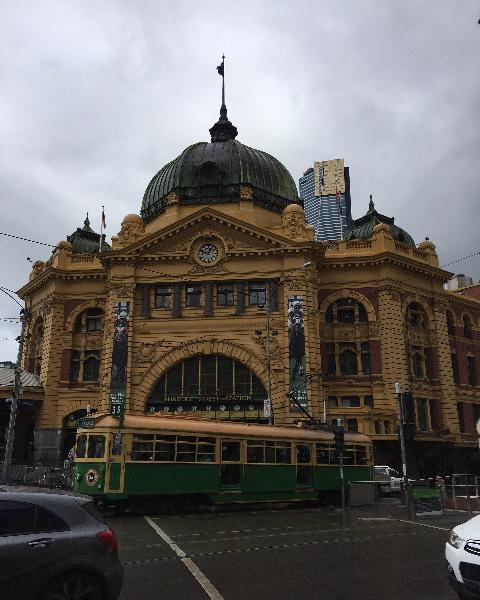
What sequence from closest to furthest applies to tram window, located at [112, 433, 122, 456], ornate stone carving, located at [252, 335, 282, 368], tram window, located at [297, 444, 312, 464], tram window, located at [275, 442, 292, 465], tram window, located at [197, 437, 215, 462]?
1. tram window, located at [112, 433, 122, 456]
2. tram window, located at [197, 437, 215, 462]
3. tram window, located at [275, 442, 292, 465]
4. tram window, located at [297, 444, 312, 464]
5. ornate stone carving, located at [252, 335, 282, 368]

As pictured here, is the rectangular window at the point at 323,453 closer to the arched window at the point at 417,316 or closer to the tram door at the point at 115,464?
the tram door at the point at 115,464

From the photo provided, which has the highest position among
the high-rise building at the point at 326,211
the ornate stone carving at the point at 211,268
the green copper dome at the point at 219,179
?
the high-rise building at the point at 326,211

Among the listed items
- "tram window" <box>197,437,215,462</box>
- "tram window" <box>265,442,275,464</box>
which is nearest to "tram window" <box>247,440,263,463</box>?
"tram window" <box>265,442,275,464</box>

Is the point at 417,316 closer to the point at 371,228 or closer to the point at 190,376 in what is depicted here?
the point at 371,228

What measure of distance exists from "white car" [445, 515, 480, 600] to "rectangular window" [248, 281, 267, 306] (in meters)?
31.8

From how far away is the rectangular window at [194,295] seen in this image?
4019cm

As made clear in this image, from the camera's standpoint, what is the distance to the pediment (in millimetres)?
40062

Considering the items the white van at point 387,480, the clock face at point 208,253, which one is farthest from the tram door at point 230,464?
the clock face at point 208,253

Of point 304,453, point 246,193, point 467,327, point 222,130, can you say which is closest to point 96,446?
point 304,453

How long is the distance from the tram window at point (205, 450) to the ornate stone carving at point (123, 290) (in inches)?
816

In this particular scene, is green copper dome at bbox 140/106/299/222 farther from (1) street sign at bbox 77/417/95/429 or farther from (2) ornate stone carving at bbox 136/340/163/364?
(1) street sign at bbox 77/417/95/429

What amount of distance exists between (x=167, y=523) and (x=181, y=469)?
347cm

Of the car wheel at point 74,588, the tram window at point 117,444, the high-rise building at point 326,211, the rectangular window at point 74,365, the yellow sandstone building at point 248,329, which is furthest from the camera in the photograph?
the high-rise building at point 326,211

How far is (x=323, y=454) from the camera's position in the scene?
24125 mm
